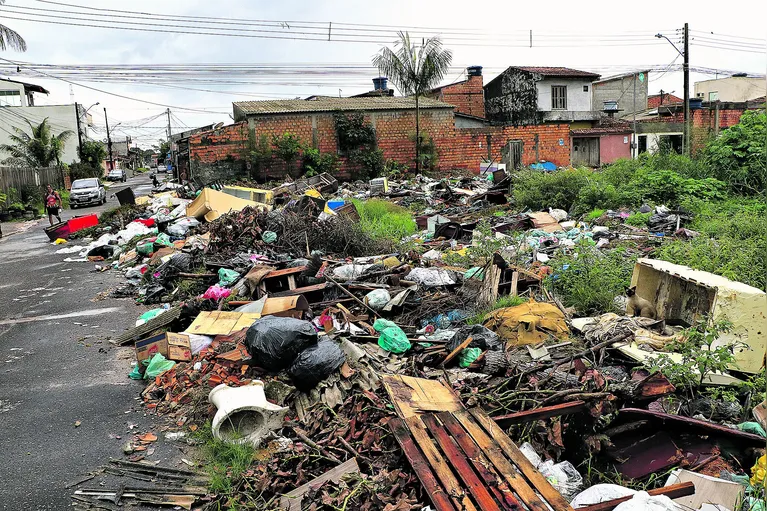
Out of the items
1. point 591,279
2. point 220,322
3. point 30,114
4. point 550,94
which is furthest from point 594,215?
point 30,114

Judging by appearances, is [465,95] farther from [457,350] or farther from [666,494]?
[666,494]

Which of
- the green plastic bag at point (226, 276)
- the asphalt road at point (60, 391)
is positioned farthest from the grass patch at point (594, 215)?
the asphalt road at point (60, 391)

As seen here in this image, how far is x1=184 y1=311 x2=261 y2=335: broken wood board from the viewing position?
611 centimetres

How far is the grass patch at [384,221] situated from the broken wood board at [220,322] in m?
3.86

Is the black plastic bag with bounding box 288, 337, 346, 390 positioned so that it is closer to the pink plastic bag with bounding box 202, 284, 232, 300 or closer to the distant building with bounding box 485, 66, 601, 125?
the pink plastic bag with bounding box 202, 284, 232, 300

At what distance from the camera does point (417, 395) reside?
4.27m

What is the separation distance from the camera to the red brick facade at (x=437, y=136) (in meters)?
22.0

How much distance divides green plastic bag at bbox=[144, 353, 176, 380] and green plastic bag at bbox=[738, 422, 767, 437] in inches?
189

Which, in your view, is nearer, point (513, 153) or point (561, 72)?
point (513, 153)

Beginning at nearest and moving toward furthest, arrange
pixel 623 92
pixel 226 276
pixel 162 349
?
1. pixel 162 349
2. pixel 226 276
3. pixel 623 92

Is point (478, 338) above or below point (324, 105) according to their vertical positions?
below

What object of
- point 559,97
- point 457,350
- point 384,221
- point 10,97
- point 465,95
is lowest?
point 457,350

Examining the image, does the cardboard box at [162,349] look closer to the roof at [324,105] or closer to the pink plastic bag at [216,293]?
the pink plastic bag at [216,293]

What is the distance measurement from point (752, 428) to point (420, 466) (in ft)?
7.26
